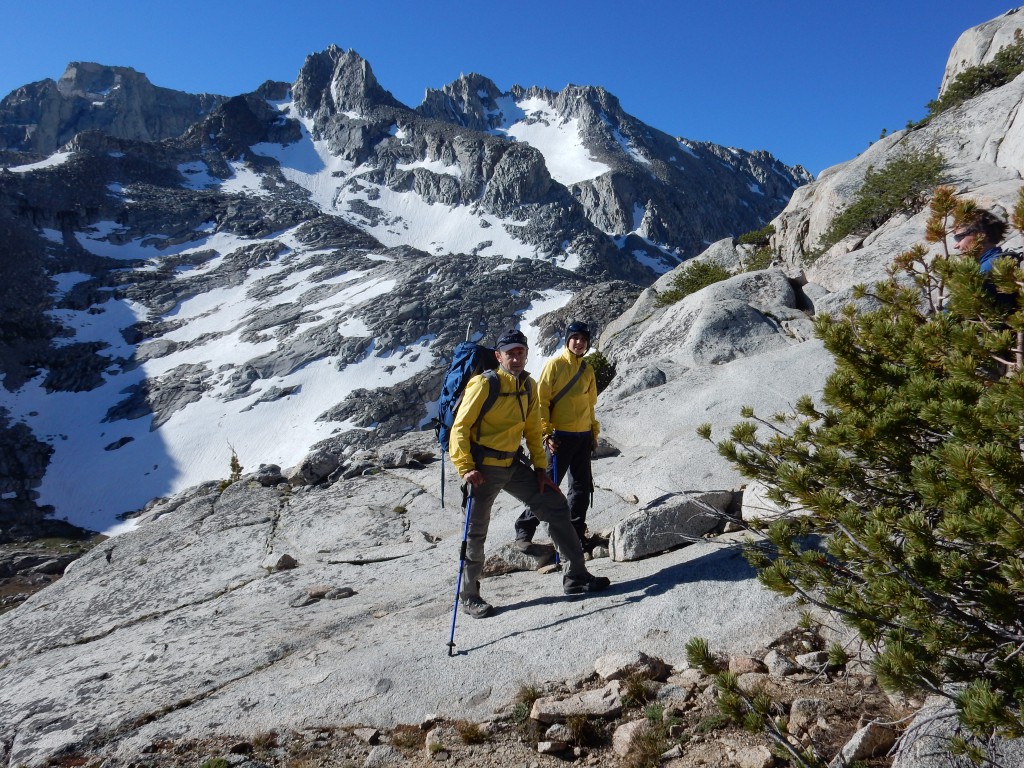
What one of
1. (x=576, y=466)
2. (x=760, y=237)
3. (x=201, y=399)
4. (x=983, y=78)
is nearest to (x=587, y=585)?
(x=576, y=466)

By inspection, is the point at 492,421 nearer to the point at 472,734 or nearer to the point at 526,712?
the point at 526,712

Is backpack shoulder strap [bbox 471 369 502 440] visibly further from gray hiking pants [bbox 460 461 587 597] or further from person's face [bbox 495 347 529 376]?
gray hiking pants [bbox 460 461 587 597]

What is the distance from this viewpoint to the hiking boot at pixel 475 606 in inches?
231

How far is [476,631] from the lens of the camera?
5562 mm

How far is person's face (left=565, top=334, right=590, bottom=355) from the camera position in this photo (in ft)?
22.0

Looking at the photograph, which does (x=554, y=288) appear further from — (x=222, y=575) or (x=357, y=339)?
(x=222, y=575)

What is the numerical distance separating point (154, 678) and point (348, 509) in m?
5.21

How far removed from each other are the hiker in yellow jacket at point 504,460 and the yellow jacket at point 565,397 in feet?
2.27

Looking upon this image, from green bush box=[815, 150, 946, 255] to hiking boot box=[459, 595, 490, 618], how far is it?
1476cm

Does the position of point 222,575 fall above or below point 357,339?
below

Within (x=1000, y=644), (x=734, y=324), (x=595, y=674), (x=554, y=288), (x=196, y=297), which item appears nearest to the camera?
(x=1000, y=644)

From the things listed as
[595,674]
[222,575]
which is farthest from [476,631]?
[222,575]

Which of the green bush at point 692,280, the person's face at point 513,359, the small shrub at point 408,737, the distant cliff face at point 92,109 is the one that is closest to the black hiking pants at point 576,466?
the person's face at point 513,359

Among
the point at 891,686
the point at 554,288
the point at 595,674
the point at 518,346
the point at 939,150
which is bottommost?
the point at 595,674
